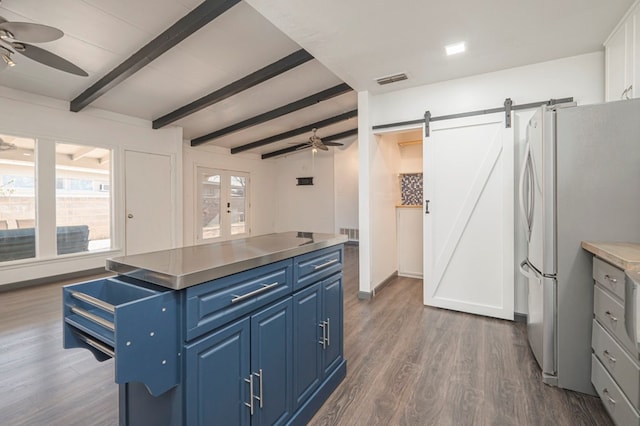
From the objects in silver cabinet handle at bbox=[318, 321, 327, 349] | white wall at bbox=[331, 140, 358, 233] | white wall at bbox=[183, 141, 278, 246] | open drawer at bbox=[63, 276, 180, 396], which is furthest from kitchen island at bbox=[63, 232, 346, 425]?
white wall at bbox=[331, 140, 358, 233]

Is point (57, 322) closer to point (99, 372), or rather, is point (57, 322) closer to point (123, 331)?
point (99, 372)

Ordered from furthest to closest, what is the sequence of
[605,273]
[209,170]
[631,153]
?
[209,170] < [631,153] < [605,273]

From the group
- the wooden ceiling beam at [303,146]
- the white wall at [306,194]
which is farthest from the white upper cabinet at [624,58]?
the white wall at [306,194]

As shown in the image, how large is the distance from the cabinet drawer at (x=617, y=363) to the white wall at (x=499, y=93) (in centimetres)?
136

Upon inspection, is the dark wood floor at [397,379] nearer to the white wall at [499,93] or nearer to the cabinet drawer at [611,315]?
the cabinet drawer at [611,315]

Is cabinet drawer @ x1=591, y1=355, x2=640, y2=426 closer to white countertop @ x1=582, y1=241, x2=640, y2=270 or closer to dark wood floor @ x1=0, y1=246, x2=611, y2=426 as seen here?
dark wood floor @ x1=0, y1=246, x2=611, y2=426

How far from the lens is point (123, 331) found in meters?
0.87

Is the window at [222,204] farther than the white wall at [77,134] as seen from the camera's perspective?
Yes

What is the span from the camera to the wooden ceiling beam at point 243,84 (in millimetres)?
3375

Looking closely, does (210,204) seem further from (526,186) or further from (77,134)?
(526,186)

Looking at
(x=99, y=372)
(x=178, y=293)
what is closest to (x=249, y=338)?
(x=178, y=293)

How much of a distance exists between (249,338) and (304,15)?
7.10ft

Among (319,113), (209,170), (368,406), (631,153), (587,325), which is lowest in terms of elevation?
(368,406)

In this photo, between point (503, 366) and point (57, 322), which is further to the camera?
point (57, 322)
